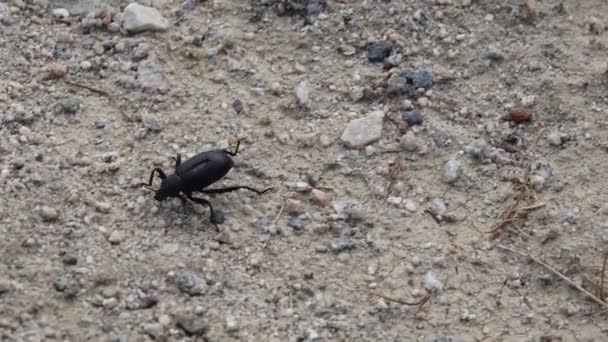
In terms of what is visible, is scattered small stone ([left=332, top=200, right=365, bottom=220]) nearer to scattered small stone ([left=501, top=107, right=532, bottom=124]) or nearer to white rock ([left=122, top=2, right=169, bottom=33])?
scattered small stone ([left=501, top=107, right=532, bottom=124])

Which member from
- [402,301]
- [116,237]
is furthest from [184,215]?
[402,301]

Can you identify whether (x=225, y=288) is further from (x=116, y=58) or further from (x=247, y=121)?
(x=116, y=58)

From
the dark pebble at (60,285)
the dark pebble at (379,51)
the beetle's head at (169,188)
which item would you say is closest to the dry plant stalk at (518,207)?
the dark pebble at (379,51)

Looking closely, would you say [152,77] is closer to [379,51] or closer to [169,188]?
[169,188]

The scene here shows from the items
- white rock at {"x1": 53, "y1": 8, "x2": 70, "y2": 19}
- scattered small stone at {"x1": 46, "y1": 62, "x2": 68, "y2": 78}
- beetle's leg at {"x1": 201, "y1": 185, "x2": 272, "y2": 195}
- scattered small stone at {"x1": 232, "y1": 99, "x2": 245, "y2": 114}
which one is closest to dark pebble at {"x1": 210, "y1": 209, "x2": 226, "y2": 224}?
beetle's leg at {"x1": 201, "y1": 185, "x2": 272, "y2": 195}

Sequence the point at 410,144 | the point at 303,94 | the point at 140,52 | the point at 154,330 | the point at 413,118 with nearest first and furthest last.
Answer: the point at 154,330
the point at 410,144
the point at 413,118
the point at 303,94
the point at 140,52

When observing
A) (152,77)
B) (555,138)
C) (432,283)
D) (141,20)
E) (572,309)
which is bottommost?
(572,309)
